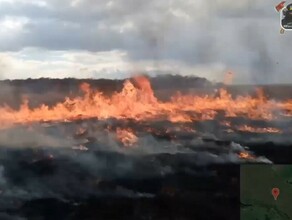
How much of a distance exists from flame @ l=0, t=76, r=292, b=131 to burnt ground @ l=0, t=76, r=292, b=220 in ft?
0.10

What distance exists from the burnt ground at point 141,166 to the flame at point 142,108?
31mm

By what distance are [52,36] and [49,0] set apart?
0.50 feet

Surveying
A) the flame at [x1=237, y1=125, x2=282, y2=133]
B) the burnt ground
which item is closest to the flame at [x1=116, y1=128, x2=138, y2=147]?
the burnt ground

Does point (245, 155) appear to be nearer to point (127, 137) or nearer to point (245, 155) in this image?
point (245, 155)

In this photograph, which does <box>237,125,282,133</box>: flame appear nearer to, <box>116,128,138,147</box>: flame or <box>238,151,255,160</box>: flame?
<box>238,151,255,160</box>: flame

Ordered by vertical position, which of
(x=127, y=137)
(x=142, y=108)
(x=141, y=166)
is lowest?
(x=141, y=166)

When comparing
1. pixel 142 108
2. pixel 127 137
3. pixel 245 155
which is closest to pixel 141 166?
pixel 127 137

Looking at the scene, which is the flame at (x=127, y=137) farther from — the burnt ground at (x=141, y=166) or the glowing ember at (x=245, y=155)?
the glowing ember at (x=245, y=155)

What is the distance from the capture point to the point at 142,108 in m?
2.69

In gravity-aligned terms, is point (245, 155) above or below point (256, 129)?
below

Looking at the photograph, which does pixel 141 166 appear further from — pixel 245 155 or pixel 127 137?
pixel 245 155

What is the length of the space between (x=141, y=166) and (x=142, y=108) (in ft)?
0.80

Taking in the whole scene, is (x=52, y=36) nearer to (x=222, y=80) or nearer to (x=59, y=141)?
(x=59, y=141)

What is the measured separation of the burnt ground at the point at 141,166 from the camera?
2.65 m
